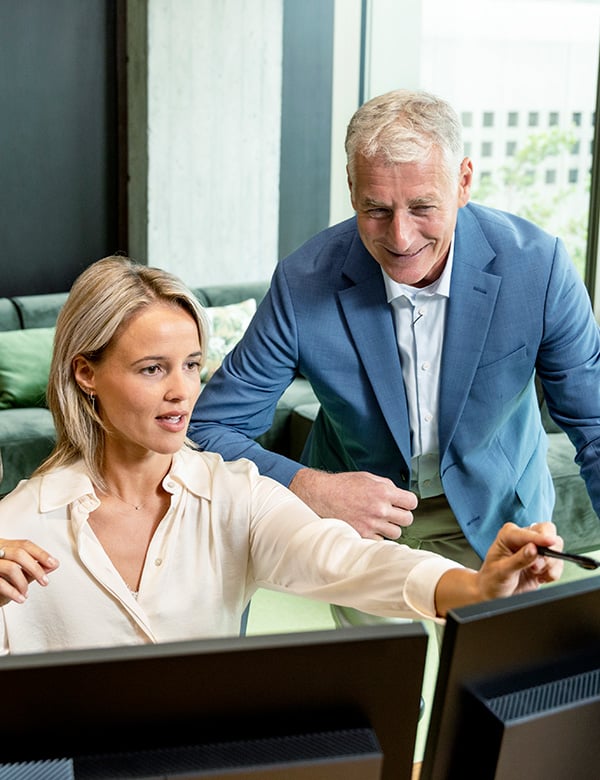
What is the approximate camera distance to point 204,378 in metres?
5.02

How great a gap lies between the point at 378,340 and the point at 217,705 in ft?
4.11

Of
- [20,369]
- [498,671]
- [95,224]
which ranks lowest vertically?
[20,369]

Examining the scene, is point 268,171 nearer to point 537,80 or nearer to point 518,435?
point 537,80

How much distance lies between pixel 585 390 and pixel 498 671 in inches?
45.0

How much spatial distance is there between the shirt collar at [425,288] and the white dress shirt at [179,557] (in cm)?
→ 44

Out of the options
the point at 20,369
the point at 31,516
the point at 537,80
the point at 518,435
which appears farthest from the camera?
the point at 537,80

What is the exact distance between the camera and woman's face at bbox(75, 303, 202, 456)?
1.73 metres

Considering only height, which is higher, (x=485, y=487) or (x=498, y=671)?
(x=498, y=671)

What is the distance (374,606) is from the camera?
1.48 metres

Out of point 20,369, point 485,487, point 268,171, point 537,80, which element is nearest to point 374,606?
point 485,487

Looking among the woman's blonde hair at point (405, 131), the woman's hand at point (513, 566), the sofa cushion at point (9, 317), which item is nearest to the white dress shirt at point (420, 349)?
the woman's blonde hair at point (405, 131)

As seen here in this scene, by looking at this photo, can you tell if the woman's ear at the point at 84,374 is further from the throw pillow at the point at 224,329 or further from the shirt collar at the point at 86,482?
the throw pillow at the point at 224,329

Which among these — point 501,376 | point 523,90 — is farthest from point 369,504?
point 523,90

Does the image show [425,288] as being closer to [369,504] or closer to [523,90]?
[369,504]
